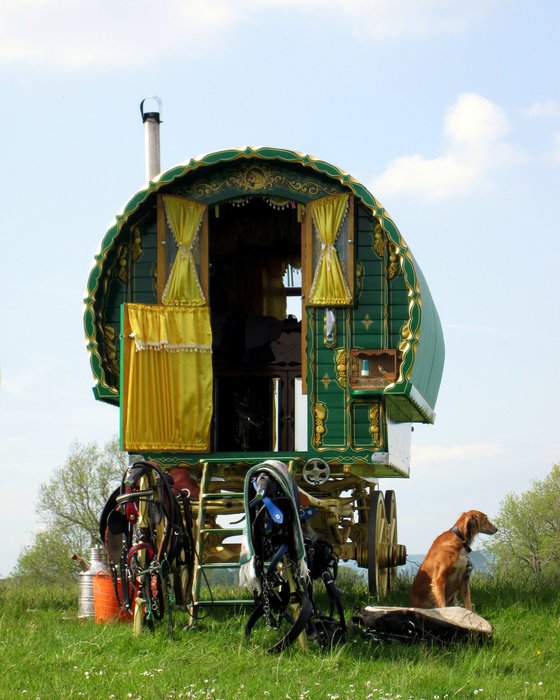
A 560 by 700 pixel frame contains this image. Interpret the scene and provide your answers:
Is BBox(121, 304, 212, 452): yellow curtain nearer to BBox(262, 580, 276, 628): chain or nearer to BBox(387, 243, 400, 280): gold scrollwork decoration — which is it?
BBox(387, 243, 400, 280): gold scrollwork decoration

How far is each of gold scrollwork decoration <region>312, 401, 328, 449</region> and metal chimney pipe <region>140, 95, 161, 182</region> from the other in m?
5.28

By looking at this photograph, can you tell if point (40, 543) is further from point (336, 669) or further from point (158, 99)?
point (336, 669)

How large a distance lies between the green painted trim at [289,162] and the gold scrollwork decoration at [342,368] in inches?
23.0

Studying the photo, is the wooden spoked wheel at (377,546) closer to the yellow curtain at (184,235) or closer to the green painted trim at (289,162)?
the green painted trim at (289,162)

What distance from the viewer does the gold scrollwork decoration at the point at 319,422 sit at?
15.1 metres

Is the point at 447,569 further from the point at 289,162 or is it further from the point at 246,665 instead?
the point at 289,162

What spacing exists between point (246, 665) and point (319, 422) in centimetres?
469

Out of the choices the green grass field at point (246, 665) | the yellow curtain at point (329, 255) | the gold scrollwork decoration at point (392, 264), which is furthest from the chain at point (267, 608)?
the gold scrollwork decoration at point (392, 264)

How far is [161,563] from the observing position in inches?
484

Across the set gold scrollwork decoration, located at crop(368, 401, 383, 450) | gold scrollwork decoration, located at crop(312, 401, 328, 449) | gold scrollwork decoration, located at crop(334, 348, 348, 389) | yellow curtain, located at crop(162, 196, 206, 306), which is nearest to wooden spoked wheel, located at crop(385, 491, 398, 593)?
gold scrollwork decoration, located at crop(368, 401, 383, 450)

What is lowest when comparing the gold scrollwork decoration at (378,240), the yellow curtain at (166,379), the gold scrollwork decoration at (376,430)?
the gold scrollwork decoration at (376,430)

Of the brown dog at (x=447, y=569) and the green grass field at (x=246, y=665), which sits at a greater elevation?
the brown dog at (x=447, y=569)

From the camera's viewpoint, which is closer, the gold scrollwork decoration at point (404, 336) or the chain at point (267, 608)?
the chain at point (267, 608)

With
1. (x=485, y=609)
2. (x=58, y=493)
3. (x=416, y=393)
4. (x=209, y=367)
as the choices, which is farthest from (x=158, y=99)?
(x=58, y=493)
